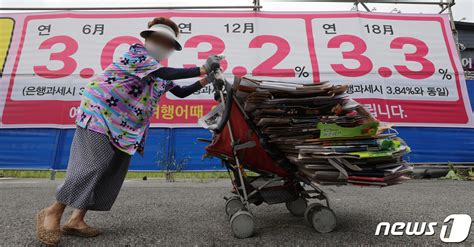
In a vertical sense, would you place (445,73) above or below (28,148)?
above

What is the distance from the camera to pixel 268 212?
2586 millimetres

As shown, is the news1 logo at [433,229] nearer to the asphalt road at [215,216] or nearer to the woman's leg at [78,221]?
the asphalt road at [215,216]

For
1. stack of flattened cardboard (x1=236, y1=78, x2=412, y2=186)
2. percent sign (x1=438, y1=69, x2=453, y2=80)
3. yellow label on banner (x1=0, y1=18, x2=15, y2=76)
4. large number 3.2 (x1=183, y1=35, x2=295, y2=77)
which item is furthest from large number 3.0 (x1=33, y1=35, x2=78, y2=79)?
percent sign (x1=438, y1=69, x2=453, y2=80)

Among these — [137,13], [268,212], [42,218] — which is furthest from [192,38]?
[42,218]

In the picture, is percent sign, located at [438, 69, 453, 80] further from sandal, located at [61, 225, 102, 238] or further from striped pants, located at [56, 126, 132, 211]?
sandal, located at [61, 225, 102, 238]

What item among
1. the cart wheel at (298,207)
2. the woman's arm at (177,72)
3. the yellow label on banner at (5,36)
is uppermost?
the yellow label on banner at (5,36)

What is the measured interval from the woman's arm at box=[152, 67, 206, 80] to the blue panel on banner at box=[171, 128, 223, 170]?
3.05 metres

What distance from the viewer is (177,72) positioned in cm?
187

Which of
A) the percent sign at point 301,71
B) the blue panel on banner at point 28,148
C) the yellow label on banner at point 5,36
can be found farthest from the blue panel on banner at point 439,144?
the yellow label on banner at point 5,36

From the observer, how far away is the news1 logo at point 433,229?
1807mm

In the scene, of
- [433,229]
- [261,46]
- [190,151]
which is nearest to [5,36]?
[190,151]

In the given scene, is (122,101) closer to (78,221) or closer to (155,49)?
(155,49)

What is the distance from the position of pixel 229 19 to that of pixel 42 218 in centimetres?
483

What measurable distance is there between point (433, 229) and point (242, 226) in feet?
3.97
